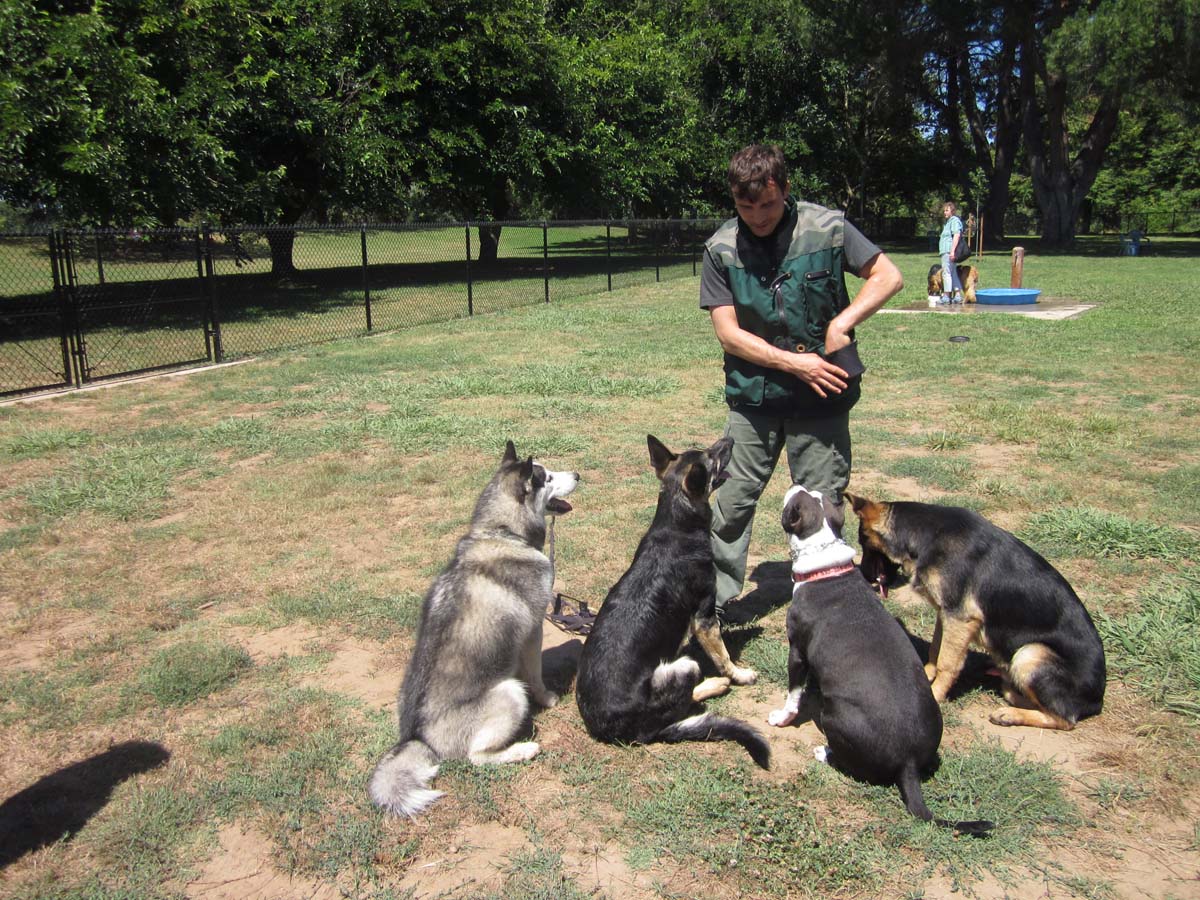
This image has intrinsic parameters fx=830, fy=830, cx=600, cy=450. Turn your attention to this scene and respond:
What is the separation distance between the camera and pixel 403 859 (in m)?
2.75

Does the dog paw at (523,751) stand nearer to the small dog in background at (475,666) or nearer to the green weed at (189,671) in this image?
the small dog in background at (475,666)

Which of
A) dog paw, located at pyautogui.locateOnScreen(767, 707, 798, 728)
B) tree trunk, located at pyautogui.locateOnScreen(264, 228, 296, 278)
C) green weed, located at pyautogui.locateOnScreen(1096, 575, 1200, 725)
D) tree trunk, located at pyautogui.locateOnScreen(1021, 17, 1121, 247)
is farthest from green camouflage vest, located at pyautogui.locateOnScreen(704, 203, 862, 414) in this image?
tree trunk, located at pyautogui.locateOnScreen(1021, 17, 1121, 247)

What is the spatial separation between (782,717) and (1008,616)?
39.2 inches

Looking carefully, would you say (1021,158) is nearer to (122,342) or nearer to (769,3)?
(769,3)

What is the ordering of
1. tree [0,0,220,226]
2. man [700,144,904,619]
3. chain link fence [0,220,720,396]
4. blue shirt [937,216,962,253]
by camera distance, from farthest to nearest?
1. blue shirt [937,216,962,253]
2. tree [0,0,220,226]
3. chain link fence [0,220,720,396]
4. man [700,144,904,619]

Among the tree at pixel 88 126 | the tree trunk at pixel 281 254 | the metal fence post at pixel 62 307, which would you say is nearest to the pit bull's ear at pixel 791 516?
the metal fence post at pixel 62 307

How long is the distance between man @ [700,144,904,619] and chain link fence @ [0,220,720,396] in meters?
9.41

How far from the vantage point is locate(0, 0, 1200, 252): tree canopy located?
13.6m

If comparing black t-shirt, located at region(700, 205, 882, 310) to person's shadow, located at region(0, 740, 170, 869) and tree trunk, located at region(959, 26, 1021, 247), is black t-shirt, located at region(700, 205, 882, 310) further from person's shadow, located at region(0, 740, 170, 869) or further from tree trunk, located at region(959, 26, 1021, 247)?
tree trunk, located at region(959, 26, 1021, 247)

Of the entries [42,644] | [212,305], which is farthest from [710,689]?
[212,305]

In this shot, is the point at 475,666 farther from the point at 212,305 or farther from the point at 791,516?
the point at 212,305

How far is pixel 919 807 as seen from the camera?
2787 millimetres

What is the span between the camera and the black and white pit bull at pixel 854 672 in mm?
2867

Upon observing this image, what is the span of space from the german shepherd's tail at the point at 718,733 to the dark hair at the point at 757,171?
2.14 meters
